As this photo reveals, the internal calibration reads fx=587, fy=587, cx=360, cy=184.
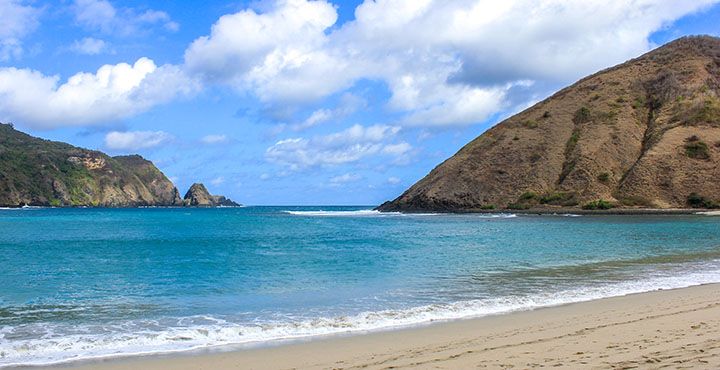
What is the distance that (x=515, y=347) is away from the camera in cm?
988

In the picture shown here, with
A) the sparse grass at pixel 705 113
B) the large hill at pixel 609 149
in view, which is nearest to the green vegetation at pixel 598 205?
the large hill at pixel 609 149

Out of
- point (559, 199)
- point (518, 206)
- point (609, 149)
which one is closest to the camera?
point (559, 199)

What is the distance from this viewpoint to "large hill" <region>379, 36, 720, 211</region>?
100125mm

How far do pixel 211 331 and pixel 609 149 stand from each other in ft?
369

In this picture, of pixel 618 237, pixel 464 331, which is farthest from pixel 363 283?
pixel 618 237

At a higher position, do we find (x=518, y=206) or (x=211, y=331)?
(x=518, y=206)

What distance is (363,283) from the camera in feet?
67.9

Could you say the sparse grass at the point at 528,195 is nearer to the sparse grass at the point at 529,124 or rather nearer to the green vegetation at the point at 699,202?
the sparse grass at the point at 529,124

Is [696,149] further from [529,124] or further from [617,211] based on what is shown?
[529,124]

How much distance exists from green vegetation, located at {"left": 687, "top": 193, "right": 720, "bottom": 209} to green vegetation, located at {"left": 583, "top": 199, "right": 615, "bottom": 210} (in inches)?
461

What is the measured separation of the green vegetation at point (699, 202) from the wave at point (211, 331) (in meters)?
87.9

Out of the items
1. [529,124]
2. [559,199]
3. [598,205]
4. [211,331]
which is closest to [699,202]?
[598,205]

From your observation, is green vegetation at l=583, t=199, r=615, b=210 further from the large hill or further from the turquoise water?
the turquoise water

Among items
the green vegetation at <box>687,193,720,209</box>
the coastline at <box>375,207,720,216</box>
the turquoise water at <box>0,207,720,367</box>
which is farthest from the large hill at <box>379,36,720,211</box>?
the turquoise water at <box>0,207,720,367</box>
